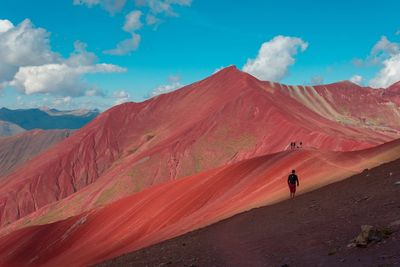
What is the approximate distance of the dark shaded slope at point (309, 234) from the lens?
10789 millimetres

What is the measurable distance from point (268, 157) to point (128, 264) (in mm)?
25908

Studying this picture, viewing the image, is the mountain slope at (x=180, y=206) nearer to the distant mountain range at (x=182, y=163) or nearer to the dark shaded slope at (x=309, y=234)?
the distant mountain range at (x=182, y=163)

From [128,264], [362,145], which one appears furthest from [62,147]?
[128,264]

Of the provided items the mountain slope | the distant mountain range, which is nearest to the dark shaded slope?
the mountain slope

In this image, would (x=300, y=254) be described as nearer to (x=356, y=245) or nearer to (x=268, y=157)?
(x=356, y=245)

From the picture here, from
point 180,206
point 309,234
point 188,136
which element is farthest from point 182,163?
point 309,234

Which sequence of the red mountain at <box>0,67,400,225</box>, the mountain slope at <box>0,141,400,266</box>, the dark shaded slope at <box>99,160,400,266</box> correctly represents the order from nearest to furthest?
the dark shaded slope at <box>99,160,400,266</box>, the mountain slope at <box>0,141,400,266</box>, the red mountain at <box>0,67,400,225</box>

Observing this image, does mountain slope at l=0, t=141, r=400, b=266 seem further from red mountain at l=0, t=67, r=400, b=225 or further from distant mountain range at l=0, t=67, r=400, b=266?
red mountain at l=0, t=67, r=400, b=225

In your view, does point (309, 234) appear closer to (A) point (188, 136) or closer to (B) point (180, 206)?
(B) point (180, 206)

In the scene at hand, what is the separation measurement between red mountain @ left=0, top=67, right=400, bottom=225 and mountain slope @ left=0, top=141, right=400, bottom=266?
1332 inches

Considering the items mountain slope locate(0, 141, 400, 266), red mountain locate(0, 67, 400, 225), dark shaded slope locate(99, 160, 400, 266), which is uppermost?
red mountain locate(0, 67, 400, 225)

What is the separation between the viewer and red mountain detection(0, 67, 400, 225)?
92688 mm

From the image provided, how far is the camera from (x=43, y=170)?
411ft

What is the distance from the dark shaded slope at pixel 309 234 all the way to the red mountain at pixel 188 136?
2146 inches
